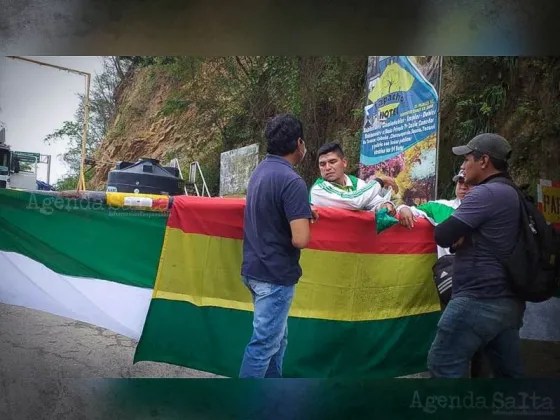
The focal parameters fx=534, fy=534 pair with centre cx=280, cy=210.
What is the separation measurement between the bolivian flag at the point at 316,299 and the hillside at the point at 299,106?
3.74 feet

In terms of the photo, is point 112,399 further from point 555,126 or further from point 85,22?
point 555,126

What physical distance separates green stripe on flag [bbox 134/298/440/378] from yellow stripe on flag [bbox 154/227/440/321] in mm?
59

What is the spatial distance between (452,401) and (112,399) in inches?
70.3

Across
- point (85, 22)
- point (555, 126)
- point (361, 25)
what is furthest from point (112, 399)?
point (555, 126)

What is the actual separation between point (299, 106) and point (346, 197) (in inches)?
130

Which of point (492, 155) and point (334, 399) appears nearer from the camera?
point (492, 155)

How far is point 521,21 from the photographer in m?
2.62

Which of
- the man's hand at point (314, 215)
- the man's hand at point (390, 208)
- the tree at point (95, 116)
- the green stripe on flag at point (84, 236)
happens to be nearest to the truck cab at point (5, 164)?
the green stripe on flag at point (84, 236)

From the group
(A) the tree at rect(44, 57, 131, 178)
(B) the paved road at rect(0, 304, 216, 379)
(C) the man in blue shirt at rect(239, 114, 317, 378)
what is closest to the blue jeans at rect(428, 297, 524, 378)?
(C) the man in blue shirt at rect(239, 114, 317, 378)

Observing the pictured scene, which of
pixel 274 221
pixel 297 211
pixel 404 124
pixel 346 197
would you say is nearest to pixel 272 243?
pixel 274 221

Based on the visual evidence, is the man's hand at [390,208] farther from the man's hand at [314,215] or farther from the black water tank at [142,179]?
the black water tank at [142,179]

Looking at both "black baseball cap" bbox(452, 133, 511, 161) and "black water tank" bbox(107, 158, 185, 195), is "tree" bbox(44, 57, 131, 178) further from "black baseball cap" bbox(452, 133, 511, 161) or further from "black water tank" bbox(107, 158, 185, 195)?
"black baseball cap" bbox(452, 133, 511, 161)

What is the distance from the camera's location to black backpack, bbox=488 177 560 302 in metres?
2.53

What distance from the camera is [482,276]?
2.55 metres
